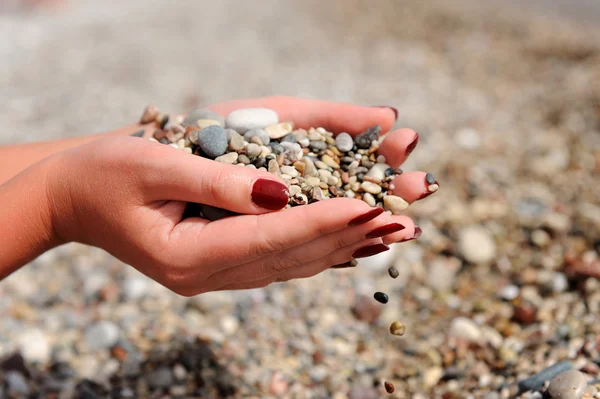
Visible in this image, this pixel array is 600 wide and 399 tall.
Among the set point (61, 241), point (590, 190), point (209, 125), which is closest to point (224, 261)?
point (209, 125)

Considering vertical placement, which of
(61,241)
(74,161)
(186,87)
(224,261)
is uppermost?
(74,161)

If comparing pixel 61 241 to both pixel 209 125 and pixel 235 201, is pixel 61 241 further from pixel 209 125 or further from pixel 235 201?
pixel 235 201

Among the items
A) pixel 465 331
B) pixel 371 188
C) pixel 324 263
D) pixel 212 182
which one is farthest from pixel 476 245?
pixel 212 182

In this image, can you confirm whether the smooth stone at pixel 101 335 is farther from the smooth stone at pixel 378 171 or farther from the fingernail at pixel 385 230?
the fingernail at pixel 385 230

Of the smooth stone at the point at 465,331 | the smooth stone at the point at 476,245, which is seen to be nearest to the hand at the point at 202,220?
the smooth stone at the point at 465,331

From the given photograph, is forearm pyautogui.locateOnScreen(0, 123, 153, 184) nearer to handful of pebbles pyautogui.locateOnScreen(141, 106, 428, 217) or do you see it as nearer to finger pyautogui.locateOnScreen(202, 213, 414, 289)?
handful of pebbles pyautogui.locateOnScreen(141, 106, 428, 217)

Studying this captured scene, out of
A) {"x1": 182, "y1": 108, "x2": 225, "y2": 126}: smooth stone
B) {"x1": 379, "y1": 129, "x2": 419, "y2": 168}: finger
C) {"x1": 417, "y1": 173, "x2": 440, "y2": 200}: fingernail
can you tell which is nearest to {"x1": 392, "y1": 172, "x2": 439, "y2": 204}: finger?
{"x1": 417, "y1": 173, "x2": 440, "y2": 200}: fingernail
